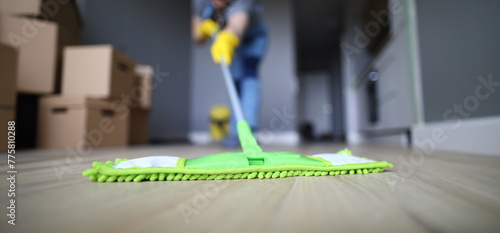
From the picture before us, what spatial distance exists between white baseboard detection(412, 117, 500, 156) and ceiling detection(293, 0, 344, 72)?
2.81 metres

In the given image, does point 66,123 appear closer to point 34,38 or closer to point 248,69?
point 34,38

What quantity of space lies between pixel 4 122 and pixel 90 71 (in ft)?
1.45

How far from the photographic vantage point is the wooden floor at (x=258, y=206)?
0.52 feet

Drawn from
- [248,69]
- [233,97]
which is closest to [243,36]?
[248,69]

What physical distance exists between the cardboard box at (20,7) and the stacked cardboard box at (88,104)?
19 cm

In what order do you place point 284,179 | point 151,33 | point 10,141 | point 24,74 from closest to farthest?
point 284,179, point 10,141, point 24,74, point 151,33

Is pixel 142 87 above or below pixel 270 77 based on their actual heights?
below

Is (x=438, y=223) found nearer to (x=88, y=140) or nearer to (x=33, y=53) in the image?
(x=88, y=140)

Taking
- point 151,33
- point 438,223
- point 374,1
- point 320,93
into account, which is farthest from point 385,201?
point 320,93

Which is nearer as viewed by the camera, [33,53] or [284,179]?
[284,179]

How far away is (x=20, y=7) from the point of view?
1.07 m

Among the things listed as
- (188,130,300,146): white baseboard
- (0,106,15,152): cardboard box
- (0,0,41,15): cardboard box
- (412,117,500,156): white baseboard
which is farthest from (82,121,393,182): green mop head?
(188,130,300,146): white baseboard

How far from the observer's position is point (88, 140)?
1.17 metres

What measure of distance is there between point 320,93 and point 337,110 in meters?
1.94
